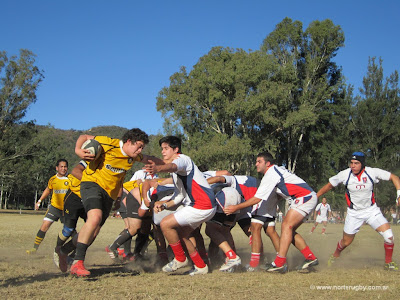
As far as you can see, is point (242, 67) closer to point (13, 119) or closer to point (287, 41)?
point (287, 41)

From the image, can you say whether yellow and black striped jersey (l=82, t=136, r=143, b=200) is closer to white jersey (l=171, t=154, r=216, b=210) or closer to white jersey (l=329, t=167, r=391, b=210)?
white jersey (l=171, t=154, r=216, b=210)

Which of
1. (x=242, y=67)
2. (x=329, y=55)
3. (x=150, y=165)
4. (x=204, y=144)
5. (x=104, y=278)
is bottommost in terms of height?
(x=104, y=278)

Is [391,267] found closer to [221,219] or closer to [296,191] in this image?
[296,191]

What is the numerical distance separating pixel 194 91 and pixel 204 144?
193 inches

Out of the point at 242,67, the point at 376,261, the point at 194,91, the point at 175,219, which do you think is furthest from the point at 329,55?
the point at 175,219

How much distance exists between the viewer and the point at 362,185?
24.7 ft

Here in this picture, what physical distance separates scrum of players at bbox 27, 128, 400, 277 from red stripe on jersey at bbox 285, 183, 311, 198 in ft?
0.06

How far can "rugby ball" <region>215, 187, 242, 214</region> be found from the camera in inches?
277

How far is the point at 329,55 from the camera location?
4059cm

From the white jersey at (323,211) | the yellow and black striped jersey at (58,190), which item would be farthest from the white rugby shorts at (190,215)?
the white jersey at (323,211)

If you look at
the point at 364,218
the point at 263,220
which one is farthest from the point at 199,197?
the point at 364,218

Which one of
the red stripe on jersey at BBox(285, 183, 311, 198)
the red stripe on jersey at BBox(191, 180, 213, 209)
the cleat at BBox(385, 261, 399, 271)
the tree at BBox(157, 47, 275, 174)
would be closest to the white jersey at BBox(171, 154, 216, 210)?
the red stripe on jersey at BBox(191, 180, 213, 209)

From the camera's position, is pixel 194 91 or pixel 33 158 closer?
pixel 194 91

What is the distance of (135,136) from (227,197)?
207 centimetres
